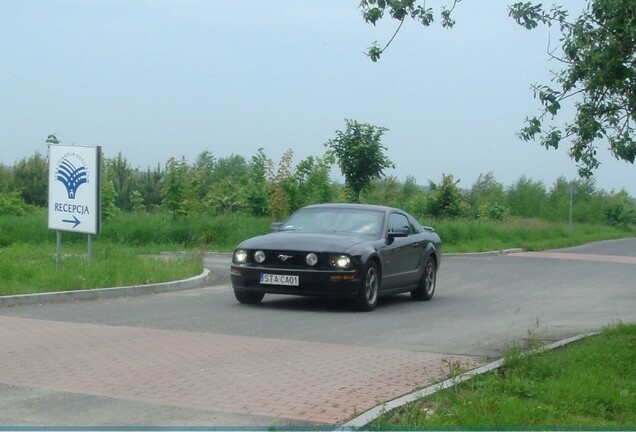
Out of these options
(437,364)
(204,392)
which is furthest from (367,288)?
(204,392)

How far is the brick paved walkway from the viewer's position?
7.93 meters

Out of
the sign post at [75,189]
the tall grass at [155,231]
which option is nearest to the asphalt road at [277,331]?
the sign post at [75,189]

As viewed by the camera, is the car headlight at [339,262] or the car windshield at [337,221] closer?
the car headlight at [339,262]

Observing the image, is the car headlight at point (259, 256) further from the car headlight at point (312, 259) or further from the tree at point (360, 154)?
the tree at point (360, 154)

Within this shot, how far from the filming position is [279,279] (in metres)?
14.3

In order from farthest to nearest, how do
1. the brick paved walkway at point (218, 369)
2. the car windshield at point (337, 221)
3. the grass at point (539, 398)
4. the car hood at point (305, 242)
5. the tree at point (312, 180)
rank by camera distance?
the tree at point (312, 180), the car windshield at point (337, 221), the car hood at point (305, 242), the brick paved walkway at point (218, 369), the grass at point (539, 398)

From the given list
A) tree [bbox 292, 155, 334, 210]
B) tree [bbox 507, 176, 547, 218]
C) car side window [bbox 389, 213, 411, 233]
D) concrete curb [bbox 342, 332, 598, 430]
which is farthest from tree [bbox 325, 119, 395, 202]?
tree [bbox 507, 176, 547, 218]

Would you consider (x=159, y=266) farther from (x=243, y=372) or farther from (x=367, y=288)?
(x=243, y=372)

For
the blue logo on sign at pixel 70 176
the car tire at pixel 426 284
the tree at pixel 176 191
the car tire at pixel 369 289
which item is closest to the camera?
the car tire at pixel 369 289

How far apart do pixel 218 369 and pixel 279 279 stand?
5127 millimetres

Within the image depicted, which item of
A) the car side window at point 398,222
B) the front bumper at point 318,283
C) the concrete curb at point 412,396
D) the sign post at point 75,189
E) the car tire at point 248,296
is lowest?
the concrete curb at point 412,396

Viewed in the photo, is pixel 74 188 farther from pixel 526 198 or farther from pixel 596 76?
pixel 526 198

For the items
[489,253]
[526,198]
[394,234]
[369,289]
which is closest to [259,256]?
[369,289]

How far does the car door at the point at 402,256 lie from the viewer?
50.9 feet
